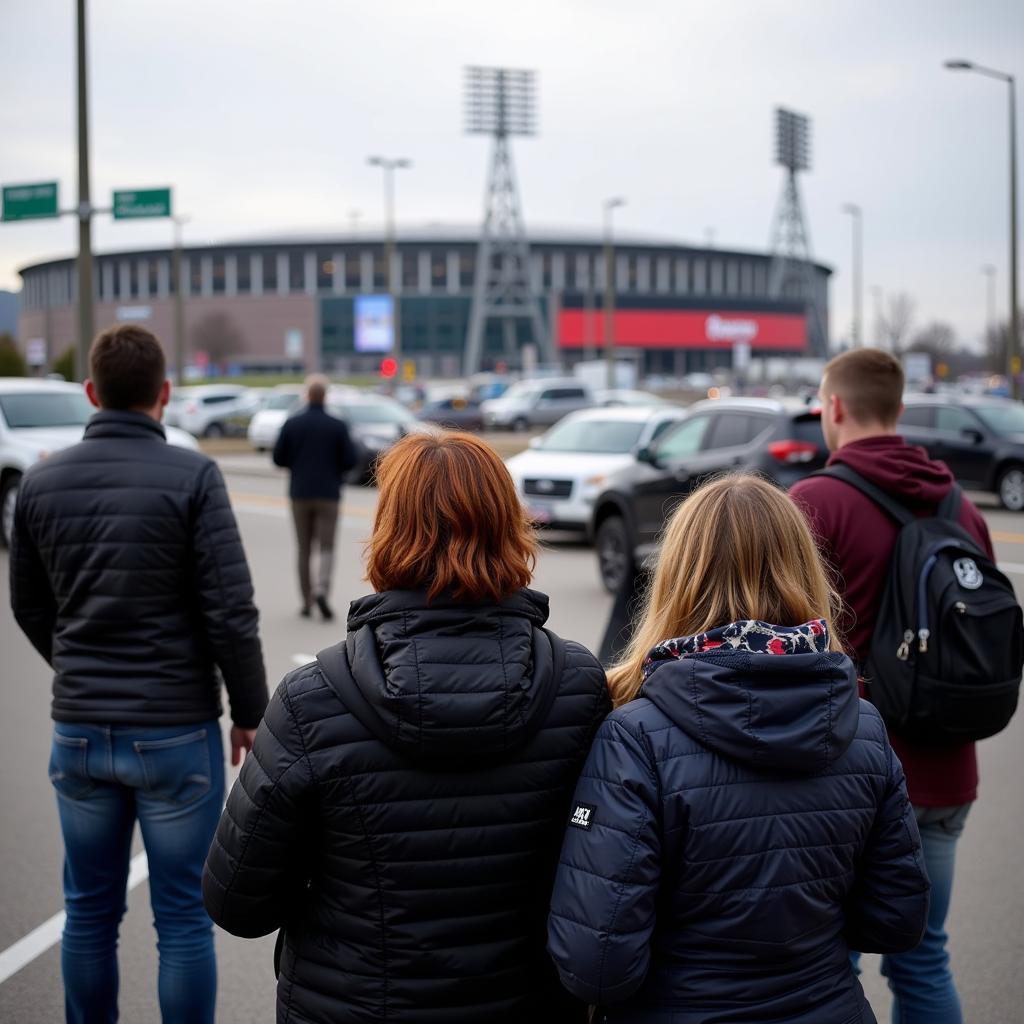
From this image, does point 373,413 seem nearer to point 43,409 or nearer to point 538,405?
point 43,409

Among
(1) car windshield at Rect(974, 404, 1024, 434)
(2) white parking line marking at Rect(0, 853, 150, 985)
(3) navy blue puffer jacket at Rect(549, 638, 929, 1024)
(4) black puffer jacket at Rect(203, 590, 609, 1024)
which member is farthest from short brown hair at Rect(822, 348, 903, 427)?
(1) car windshield at Rect(974, 404, 1024, 434)

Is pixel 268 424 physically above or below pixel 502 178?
below

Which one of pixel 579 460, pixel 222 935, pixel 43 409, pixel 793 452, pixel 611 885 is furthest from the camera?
pixel 43 409

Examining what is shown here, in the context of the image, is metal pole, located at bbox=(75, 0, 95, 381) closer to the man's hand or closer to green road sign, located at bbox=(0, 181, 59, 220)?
green road sign, located at bbox=(0, 181, 59, 220)

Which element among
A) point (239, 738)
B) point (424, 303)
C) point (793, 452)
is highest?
point (424, 303)

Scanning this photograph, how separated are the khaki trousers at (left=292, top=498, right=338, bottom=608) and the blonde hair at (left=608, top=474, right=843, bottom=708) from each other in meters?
8.54

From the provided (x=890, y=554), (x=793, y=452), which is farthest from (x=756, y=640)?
(x=793, y=452)

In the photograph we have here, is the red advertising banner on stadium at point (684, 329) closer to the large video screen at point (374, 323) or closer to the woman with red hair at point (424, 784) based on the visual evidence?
the large video screen at point (374, 323)

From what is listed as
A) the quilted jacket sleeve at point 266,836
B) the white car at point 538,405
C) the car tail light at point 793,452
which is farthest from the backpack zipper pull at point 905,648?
the white car at point 538,405

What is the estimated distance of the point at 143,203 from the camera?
61.4 ft

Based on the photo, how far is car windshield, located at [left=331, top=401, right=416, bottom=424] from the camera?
27141 millimetres

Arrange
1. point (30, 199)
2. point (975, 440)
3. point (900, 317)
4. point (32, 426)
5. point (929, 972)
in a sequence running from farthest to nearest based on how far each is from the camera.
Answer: point (900, 317), point (30, 199), point (975, 440), point (32, 426), point (929, 972)

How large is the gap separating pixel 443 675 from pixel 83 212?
17083 mm

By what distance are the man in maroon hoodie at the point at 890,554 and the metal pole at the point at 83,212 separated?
14.3 meters
